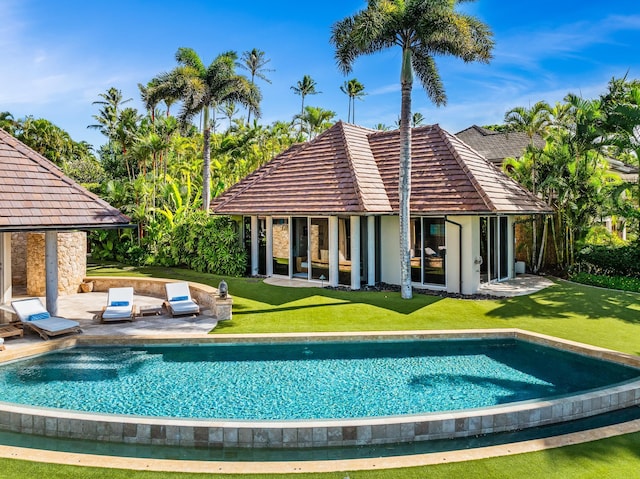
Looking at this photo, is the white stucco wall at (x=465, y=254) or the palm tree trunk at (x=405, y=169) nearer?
the palm tree trunk at (x=405, y=169)

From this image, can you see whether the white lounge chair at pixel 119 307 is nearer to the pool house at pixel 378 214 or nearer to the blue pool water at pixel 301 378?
the blue pool water at pixel 301 378

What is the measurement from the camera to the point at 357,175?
64.7ft

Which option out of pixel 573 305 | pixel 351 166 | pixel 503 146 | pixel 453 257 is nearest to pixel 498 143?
pixel 503 146

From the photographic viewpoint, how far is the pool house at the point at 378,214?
17875mm

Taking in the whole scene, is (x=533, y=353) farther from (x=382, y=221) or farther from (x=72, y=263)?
(x=72, y=263)

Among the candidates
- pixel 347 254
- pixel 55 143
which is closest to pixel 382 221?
pixel 347 254

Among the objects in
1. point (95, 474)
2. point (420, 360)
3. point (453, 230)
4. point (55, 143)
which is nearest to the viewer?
point (95, 474)

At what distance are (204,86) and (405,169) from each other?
14968 millimetres

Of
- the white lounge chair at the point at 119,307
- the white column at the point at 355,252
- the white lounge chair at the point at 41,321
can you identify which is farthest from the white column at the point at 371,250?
the white lounge chair at the point at 41,321

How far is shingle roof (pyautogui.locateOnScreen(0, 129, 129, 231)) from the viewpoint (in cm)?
1148

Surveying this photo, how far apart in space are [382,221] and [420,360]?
9.65 meters

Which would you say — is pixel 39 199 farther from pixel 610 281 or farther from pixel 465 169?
pixel 610 281

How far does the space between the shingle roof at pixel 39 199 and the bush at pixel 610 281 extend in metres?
19.3

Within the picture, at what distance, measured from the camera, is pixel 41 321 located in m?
12.2
